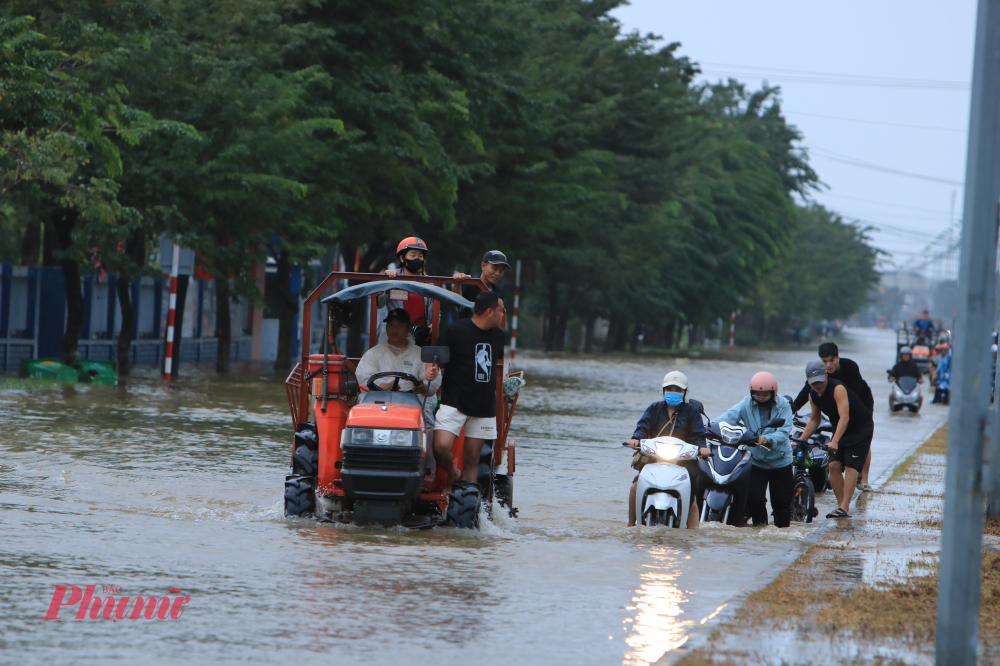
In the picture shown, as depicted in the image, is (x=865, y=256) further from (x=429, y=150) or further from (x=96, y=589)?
(x=96, y=589)

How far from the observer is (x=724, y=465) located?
1169 cm

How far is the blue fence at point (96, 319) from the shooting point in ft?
87.5

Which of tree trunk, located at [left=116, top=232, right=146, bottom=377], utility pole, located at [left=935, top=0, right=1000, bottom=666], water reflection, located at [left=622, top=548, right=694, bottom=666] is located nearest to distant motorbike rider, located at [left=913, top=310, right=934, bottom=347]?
tree trunk, located at [left=116, top=232, right=146, bottom=377]

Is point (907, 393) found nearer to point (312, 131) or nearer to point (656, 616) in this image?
point (312, 131)

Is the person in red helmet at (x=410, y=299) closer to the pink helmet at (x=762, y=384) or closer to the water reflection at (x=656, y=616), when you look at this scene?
the pink helmet at (x=762, y=384)

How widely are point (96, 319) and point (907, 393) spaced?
17877mm

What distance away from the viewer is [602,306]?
55.4m

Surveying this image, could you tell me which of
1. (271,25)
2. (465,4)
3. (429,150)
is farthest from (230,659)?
(465,4)

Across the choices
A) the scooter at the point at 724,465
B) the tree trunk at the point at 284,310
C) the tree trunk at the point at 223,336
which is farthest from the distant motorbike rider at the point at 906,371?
the scooter at the point at 724,465

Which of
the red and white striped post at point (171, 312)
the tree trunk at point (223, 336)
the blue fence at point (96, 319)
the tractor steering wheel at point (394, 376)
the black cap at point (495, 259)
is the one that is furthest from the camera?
the tree trunk at point (223, 336)

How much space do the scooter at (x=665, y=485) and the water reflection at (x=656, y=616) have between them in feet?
3.31

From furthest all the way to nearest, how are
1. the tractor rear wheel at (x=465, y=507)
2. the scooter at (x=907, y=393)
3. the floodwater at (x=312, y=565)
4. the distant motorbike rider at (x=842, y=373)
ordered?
1. the scooter at (x=907, y=393)
2. the distant motorbike rider at (x=842, y=373)
3. the tractor rear wheel at (x=465, y=507)
4. the floodwater at (x=312, y=565)

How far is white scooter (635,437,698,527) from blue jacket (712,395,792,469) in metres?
1.10

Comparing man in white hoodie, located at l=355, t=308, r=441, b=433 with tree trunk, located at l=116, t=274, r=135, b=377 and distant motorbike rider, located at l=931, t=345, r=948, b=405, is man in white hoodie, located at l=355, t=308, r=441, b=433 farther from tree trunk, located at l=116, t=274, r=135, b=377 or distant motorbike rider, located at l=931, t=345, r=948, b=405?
distant motorbike rider, located at l=931, t=345, r=948, b=405
